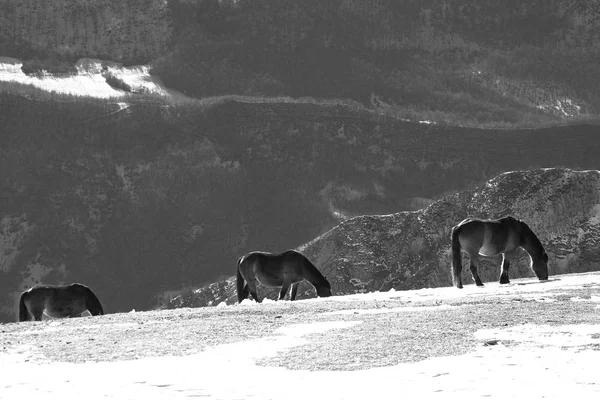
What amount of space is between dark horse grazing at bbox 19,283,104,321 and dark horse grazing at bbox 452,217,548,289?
1006 cm

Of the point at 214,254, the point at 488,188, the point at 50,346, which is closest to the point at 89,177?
the point at 214,254

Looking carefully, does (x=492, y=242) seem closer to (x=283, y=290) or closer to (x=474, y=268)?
(x=474, y=268)

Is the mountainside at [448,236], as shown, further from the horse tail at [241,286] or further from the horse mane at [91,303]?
the horse mane at [91,303]

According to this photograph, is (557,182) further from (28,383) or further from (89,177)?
(89,177)

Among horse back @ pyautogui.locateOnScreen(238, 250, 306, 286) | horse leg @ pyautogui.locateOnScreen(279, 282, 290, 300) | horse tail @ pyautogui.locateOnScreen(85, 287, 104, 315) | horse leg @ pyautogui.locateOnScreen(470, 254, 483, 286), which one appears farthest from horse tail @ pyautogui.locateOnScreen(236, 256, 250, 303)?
horse leg @ pyautogui.locateOnScreen(470, 254, 483, 286)

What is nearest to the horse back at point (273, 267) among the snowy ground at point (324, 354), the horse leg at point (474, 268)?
the horse leg at point (474, 268)

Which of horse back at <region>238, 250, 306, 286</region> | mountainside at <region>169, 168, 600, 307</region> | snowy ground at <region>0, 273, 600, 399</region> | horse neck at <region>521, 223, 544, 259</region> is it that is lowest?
mountainside at <region>169, 168, 600, 307</region>

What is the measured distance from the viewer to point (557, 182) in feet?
184

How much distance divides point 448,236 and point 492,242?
1018 inches

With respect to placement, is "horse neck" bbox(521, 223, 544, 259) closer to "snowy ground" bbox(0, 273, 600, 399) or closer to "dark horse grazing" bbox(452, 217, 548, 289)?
"dark horse grazing" bbox(452, 217, 548, 289)

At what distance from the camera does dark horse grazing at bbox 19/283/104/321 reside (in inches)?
1266

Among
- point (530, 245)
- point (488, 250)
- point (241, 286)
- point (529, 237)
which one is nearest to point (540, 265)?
point (530, 245)

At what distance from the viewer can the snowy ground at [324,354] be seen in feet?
35.9

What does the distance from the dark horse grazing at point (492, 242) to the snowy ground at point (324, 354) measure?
8913mm
